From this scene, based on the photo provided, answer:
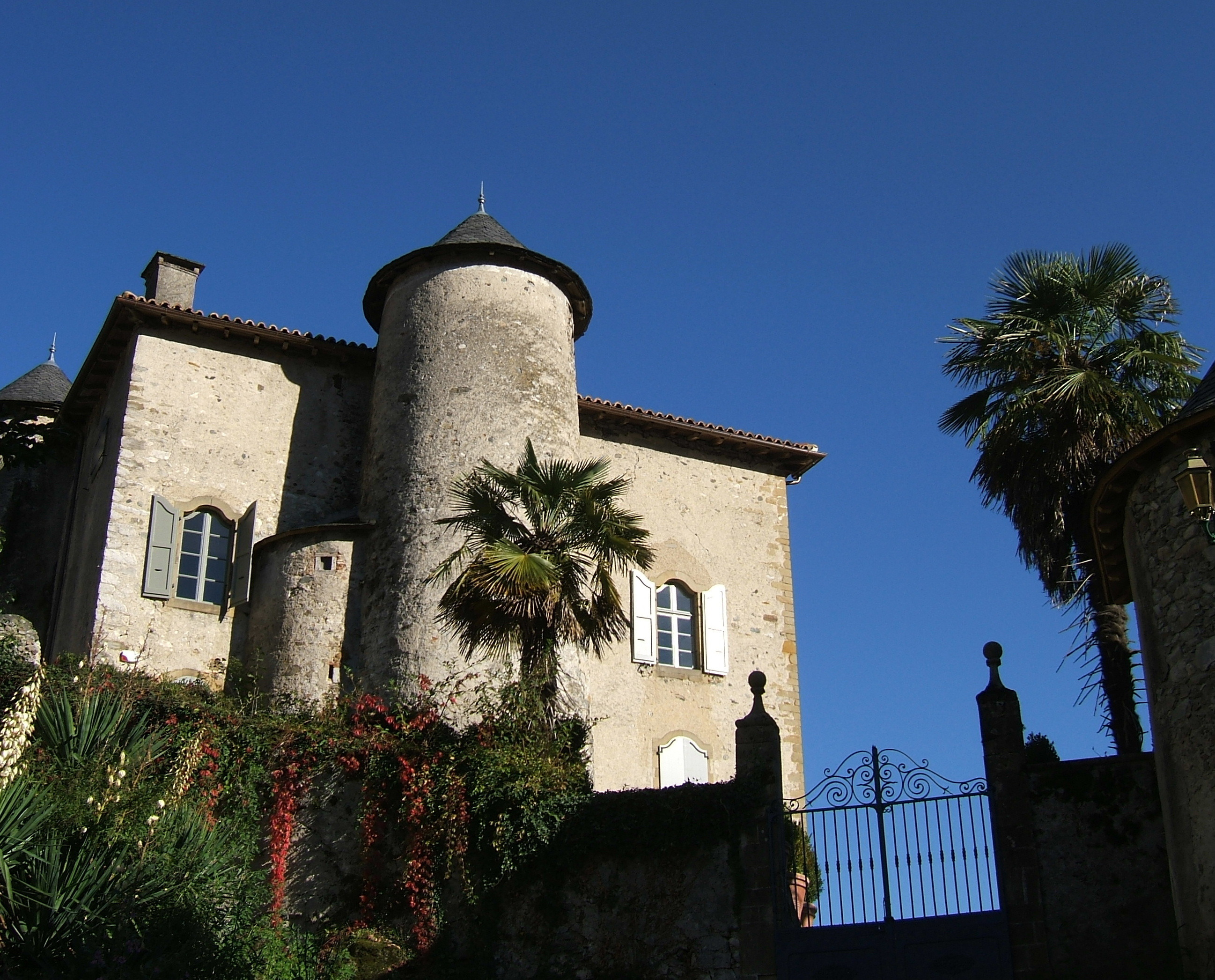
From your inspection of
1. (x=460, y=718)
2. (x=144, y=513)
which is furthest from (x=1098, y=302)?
(x=144, y=513)

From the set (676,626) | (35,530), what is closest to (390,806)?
(676,626)

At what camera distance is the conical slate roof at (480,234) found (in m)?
21.6

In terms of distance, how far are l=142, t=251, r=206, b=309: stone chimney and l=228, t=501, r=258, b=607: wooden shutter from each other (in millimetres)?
3891

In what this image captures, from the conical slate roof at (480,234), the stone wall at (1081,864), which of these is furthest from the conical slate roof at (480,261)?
the stone wall at (1081,864)

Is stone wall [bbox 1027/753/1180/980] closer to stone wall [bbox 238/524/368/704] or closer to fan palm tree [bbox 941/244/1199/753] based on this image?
fan palm tree [bbox 941/244/1199/753]

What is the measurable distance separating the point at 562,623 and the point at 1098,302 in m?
9.38

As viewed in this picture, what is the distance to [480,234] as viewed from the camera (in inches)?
869

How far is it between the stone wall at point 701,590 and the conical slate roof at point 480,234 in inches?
125

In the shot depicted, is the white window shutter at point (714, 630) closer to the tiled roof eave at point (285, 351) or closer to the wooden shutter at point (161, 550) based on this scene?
the tiled roof eave at point (285, 351)

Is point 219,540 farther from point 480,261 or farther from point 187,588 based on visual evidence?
point 480,261

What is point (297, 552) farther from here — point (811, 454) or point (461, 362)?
point (811, 454)

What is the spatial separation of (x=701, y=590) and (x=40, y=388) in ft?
41.8

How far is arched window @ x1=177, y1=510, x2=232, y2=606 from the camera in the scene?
777 inches

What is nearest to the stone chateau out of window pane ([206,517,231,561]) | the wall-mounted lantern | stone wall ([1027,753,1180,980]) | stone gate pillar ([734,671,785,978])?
window pane ([206,517,231,561])
